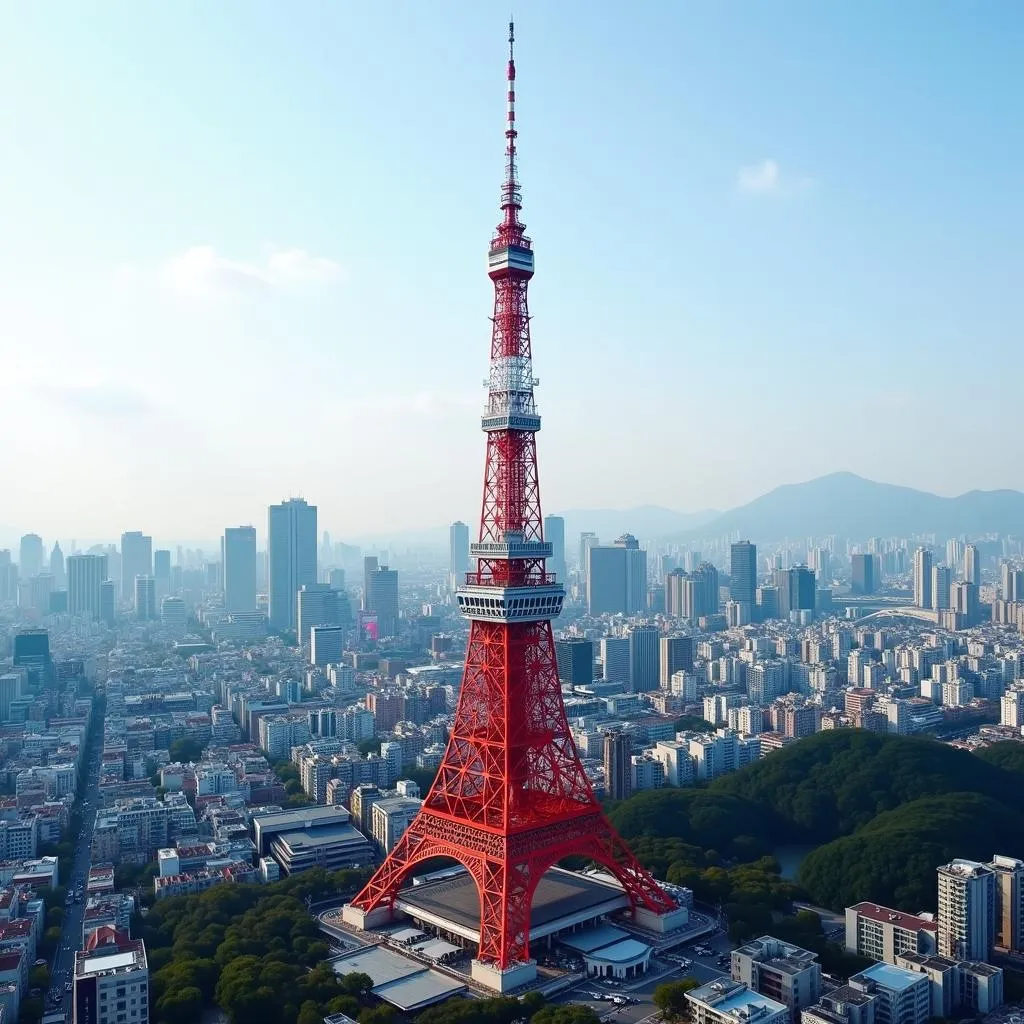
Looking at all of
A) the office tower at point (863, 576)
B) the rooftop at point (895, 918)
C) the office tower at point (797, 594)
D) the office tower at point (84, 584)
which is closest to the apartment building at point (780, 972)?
the rooftop at point (895, 918)

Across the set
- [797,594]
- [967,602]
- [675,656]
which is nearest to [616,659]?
[675,656]

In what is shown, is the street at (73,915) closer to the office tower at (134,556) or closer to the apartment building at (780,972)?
the apartment building at (780,972)

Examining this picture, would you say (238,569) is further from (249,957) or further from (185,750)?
(249,957)

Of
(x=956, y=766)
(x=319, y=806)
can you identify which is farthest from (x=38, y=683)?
(x=956, y=766)

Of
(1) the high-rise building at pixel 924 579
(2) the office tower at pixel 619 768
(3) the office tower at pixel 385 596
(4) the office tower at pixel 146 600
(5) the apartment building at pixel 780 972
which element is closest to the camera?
(5) the apartment building at pixel 780 972

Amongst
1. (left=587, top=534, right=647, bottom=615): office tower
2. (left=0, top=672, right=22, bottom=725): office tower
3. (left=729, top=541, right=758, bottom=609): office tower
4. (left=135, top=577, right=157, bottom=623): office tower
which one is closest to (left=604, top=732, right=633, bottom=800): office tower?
(left=0, top=672, right=22, bottom=725): office tower

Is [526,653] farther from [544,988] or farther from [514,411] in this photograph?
[544,988]
